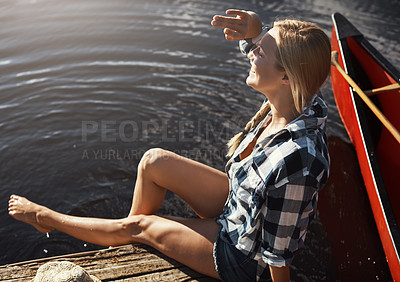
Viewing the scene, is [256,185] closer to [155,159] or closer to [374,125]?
[155,159]

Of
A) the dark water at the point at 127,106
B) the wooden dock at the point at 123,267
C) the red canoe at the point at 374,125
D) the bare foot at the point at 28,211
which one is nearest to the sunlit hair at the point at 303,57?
the wooden dock at the point at 123,267

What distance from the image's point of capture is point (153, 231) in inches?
118

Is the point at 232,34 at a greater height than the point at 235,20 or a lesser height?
lesser

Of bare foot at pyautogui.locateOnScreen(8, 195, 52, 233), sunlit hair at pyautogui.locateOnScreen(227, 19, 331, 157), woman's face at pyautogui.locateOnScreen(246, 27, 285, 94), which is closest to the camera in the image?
sunlit hair at pyautogui.locateOnScreen(227, 19, 331, 157)

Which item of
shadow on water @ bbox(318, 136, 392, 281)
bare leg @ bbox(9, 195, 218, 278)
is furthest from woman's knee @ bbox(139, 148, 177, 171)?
shadow on water @ bbox(318, 136, 392, 281)

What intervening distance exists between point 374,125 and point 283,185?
136 inches

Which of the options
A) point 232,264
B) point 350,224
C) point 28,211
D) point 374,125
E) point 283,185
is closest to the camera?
point 283,185

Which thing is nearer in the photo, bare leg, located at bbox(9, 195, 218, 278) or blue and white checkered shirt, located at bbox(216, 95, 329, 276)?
blue and white checkered shirt, located at bbox(216, 95, 329, 276)

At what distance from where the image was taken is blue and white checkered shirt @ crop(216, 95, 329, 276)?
2.19 metres

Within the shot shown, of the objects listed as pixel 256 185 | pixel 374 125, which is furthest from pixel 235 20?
pixel 374 125

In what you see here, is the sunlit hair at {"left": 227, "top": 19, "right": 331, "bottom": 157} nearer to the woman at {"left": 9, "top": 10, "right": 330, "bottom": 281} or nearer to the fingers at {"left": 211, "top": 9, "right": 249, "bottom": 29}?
the woman at {"left": 9, "top": 10, "right": 330, "bottom": 281}

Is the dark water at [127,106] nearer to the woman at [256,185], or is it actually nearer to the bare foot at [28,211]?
the bare foot at [28,211]

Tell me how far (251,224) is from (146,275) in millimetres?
1012

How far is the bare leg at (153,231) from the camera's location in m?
2.82
